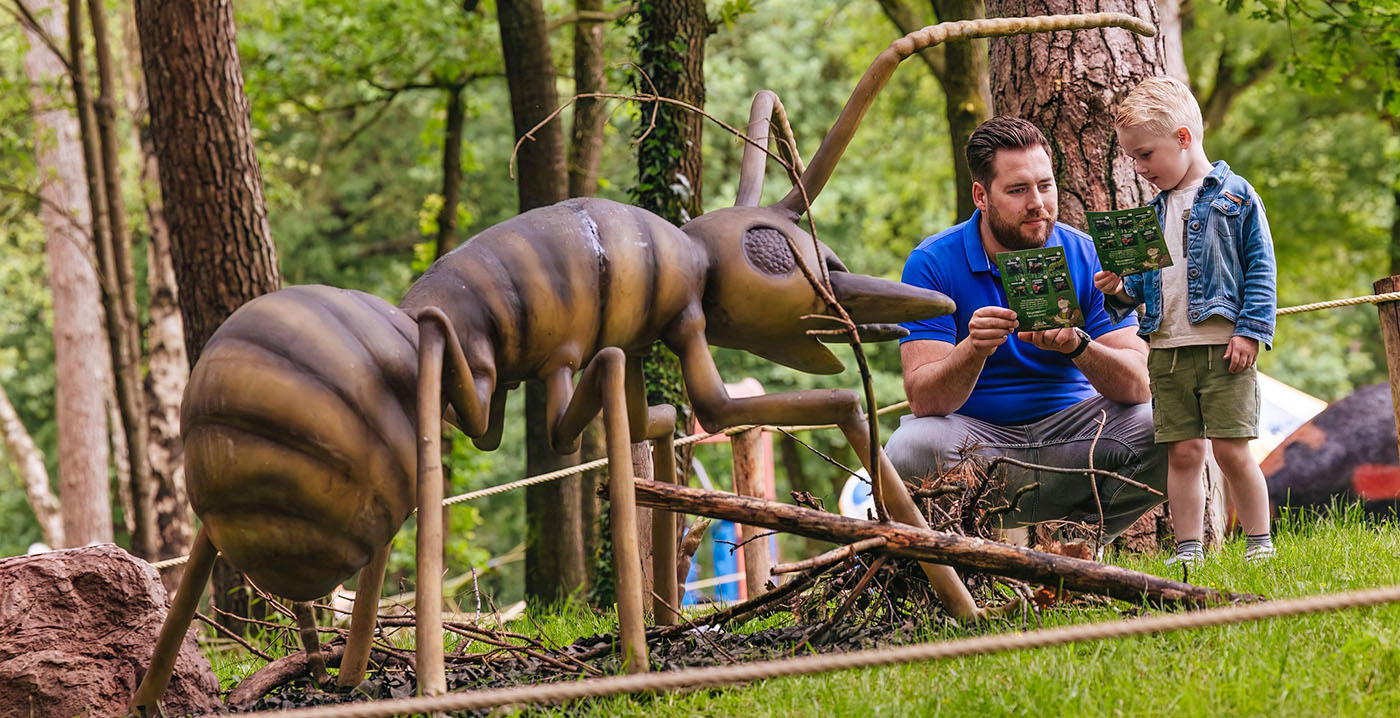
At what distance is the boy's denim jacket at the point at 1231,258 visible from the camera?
4250 millimetres

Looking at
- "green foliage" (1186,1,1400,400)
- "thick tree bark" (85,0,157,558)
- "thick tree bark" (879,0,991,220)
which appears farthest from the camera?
"green foliage" (1186,1,1400,400)

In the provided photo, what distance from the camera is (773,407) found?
119 inches

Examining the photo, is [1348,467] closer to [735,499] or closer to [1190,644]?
[1190,644]

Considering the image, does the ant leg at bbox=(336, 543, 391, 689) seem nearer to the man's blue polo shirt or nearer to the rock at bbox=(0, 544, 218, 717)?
the rock at bbox=(0, 544, 218, 717)

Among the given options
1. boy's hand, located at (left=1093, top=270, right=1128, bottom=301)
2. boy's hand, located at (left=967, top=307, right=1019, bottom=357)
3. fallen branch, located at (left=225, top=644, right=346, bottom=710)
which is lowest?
fallen branch, located at (left=225, top=644, right=346, bottom=710)

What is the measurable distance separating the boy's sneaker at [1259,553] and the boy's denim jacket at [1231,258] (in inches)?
27.7

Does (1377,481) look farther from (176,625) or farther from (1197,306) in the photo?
(176,625)

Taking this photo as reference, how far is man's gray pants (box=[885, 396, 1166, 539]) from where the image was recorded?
4.71 m

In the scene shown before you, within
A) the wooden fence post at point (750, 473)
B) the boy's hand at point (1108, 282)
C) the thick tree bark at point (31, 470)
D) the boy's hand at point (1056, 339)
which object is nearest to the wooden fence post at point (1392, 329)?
the boy's hand at point (1108, 282)

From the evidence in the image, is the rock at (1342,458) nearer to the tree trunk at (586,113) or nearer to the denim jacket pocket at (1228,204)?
the denim jacket pocket at (1228,204)

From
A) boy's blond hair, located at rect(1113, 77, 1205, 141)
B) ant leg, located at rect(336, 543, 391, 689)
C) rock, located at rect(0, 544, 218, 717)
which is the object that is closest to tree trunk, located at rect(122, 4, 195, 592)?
rock, located at rect(0, 544, 218, 717)

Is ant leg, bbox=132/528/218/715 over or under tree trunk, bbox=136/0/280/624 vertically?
under

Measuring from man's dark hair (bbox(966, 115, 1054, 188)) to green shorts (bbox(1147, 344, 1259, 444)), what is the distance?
2.94ft

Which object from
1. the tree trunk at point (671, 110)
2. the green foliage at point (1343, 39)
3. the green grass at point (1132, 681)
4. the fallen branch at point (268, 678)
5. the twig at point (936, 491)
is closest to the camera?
the green grass at point (1132, 681)
